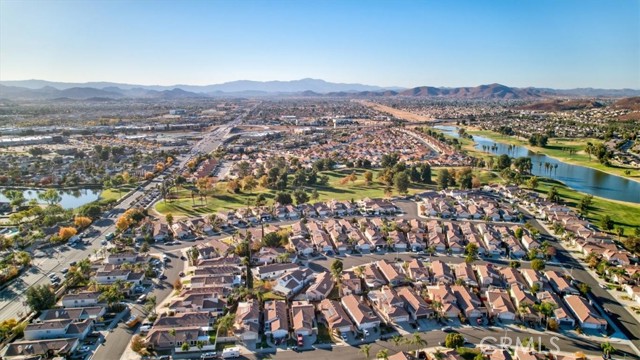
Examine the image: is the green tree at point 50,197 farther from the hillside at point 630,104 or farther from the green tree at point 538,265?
the hillside at point 630,104

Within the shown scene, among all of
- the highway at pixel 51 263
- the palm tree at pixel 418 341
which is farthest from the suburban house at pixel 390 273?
the highway at pixel 51 263

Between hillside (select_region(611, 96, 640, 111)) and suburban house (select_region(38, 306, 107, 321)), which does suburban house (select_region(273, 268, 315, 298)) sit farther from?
hillside (select_region(611, 96, 640, 111))

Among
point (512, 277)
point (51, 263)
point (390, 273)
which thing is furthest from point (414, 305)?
point (51, 263)

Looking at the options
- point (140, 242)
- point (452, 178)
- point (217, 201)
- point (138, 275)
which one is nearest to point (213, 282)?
point (138, 275)

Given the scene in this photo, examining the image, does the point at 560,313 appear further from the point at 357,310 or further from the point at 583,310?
the point at 357,310

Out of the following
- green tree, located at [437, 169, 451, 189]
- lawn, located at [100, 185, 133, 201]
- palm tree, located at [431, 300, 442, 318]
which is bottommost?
palm tree, located at [431, 300, 442, 318]

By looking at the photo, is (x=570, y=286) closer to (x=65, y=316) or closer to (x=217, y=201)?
(x=65, y=316)

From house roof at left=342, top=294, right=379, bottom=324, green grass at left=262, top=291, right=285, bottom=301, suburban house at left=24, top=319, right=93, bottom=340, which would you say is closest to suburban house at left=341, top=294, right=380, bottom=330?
house roof at left=342, top=294, right=379, bottom=324
